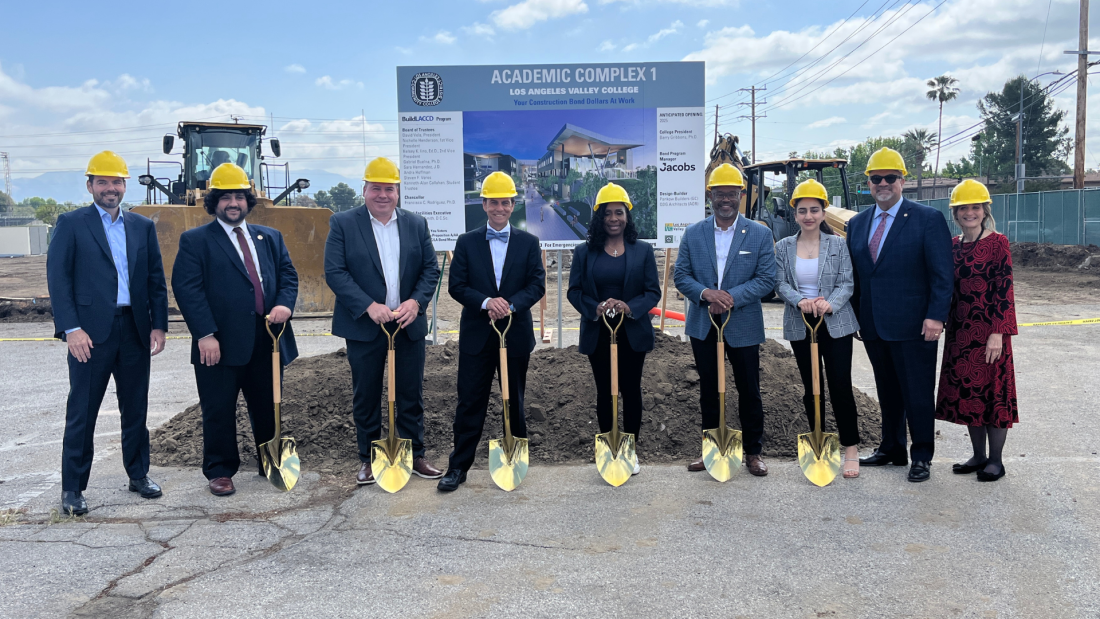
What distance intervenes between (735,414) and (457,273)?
239 cm

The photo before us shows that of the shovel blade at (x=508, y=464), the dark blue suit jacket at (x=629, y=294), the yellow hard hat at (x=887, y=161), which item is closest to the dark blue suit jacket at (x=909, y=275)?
the yellow hard hat at (x=887, y=161)

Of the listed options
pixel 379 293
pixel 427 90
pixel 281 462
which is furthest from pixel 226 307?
pixel 427 90

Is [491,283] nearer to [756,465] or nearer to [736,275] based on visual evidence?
[736,275]

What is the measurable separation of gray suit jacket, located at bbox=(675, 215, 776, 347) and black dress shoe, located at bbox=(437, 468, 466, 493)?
5.65ft

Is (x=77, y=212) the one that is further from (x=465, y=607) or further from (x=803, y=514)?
(x=803, y=514)

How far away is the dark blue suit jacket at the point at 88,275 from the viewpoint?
14.6 feet

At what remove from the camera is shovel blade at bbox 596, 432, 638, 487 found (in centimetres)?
494

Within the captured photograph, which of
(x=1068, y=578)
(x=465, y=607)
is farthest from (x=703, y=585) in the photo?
(x=1068, y=578)

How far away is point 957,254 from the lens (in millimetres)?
5027

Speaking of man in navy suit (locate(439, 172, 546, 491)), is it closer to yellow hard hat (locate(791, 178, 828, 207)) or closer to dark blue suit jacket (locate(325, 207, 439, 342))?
dark blue suit jacket (locate(325, 207, 439, 342))

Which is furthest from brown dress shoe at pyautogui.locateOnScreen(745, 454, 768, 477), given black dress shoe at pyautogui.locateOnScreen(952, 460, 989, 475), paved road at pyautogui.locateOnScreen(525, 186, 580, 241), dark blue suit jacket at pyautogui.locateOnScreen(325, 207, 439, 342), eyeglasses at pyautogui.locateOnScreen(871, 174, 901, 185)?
paved road at pyautogui.locateOnScreen(525, 186, 580, 241)

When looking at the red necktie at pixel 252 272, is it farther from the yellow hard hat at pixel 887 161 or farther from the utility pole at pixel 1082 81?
the utility pole at pixel 1082 81

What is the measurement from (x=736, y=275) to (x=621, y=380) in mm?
993

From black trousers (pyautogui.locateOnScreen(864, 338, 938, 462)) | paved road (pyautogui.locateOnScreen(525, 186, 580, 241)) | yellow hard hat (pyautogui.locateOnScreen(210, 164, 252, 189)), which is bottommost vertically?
black trousers (pyautogui.locateOnScreen(864, 338, 938, 462))
